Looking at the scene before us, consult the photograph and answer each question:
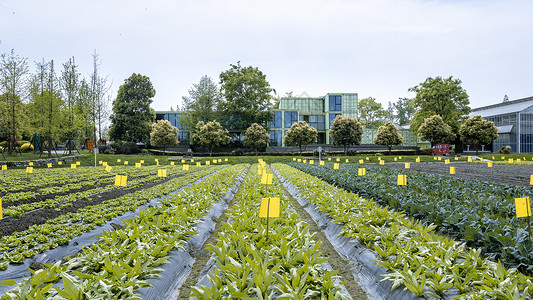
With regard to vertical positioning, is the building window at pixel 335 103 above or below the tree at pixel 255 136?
above

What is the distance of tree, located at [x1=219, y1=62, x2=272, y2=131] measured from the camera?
1649 inches

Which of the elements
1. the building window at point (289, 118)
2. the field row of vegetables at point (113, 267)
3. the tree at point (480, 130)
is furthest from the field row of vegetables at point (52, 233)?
the tree at point (480, 130)

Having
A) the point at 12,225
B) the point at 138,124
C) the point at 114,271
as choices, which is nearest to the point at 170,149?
the point at 138,124

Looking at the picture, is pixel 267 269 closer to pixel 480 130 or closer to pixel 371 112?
pixel 480 130

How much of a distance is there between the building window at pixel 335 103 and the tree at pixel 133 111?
2725cm

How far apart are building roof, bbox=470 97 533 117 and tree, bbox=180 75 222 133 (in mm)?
43647

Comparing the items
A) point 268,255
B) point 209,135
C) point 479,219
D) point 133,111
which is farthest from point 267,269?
point 133,111

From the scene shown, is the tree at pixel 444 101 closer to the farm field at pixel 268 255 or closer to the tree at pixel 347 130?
the tree at pixel 347 130

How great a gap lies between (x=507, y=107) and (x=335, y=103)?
28.3 metres

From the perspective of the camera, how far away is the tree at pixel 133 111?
38656mm

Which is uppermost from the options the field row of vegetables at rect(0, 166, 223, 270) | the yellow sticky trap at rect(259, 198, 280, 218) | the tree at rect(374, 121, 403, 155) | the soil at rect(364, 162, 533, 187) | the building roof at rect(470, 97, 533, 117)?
the building roof at rect(470, 97, 533, 117)

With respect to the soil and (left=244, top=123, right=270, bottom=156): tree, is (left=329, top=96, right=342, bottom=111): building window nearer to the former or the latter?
(left=244, top=123, right=270, bottom=156): tree

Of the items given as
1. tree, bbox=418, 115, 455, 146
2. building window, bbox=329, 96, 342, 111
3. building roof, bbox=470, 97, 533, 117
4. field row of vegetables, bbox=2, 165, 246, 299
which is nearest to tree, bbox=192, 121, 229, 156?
building window, bbox=329, 96, 342, 111

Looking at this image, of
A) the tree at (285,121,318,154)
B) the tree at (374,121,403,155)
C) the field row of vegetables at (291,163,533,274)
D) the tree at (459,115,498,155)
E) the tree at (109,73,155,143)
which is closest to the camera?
the field row of vegetables at (291,163,533,274)
